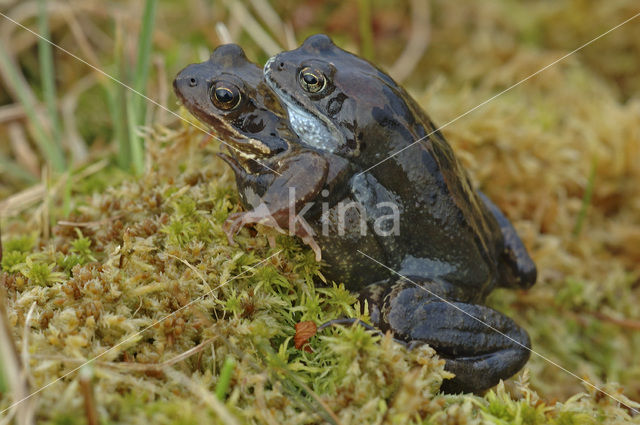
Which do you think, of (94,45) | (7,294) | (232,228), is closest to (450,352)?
(232,228)

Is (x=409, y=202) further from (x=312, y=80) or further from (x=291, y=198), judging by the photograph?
(x=312, y=80)

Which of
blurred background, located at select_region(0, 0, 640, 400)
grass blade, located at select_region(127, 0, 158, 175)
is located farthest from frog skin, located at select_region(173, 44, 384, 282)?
grass blade, located at select_region(127, 0, 158, 175)

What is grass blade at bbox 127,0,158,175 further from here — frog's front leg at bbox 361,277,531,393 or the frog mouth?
frog's front leg at bbox 361,277,531,393

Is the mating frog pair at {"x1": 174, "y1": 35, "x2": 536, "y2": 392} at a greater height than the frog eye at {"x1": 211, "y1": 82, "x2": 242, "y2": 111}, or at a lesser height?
Answer: lesser

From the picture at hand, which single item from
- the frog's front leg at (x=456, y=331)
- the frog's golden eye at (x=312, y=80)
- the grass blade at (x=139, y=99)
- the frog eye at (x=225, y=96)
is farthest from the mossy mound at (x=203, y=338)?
the frog's golden eye at (x=312, y=80)

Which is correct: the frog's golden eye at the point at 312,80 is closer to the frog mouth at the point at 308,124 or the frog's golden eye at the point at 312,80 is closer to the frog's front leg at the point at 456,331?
the frog mouth at the point at 308,124

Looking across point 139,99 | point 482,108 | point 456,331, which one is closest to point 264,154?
point 139,99
